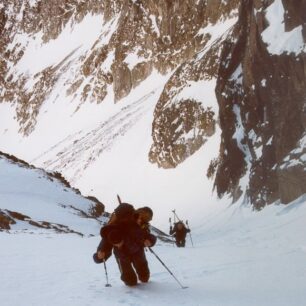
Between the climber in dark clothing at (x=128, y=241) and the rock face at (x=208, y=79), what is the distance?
1543 centimetres

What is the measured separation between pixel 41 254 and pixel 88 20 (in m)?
88.9

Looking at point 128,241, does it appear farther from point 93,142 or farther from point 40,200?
point 93,142

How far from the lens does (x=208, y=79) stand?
149 ft

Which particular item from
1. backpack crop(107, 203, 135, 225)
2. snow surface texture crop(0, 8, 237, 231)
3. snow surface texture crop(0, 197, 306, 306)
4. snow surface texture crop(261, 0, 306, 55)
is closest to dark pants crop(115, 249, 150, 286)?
snow surface texture crop(0, 197, 306, 306)

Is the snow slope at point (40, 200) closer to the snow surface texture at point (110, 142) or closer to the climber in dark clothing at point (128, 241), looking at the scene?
→ the snow surface texture at point (110, 142)

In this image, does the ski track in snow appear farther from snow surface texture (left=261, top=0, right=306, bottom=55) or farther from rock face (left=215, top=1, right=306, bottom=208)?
snow surface texture (left=261, top=0, right=306, bottom=55)

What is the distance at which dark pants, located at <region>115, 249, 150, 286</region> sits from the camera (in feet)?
26.0

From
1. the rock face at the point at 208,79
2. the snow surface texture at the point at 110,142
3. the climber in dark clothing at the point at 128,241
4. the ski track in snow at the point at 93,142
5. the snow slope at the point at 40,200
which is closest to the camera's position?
the climber in dark clothing at the point at 128,241

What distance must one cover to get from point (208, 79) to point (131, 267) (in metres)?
38.6

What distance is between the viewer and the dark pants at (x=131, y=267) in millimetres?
7918

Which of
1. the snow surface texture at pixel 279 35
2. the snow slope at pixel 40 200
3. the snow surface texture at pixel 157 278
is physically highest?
the snow surface texture at pixel 279 35

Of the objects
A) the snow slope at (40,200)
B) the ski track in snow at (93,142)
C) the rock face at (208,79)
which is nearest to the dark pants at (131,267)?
the snow slope at (40,200)

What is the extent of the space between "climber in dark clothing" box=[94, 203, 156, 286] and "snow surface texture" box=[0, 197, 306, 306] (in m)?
0.23

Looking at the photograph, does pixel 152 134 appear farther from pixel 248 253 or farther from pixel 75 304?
pixel 75 304
